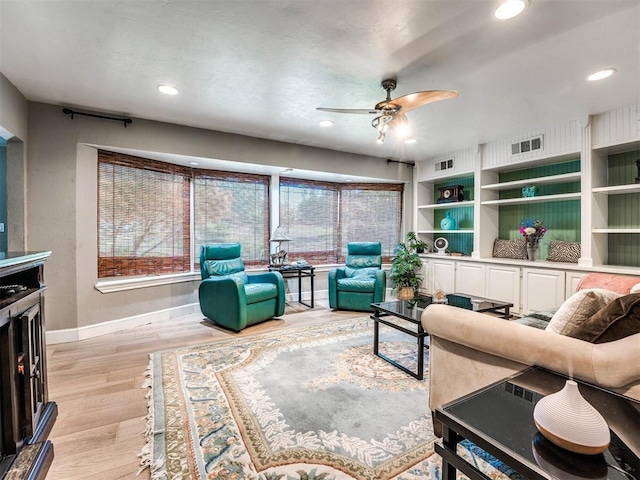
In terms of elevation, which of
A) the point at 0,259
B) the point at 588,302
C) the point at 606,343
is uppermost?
the point at 0,259

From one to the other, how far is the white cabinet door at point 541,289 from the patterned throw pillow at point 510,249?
0.56m

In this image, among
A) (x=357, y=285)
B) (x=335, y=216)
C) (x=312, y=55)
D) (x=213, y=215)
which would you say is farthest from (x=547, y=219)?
(x=213, y=215)

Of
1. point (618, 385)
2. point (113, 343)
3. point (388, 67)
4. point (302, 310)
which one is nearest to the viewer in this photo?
point (618, 385)

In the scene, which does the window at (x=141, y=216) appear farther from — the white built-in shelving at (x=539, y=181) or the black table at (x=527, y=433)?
the white built-in shelving at (x=539, y=181)

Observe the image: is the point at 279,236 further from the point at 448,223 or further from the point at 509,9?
the point at 509,9

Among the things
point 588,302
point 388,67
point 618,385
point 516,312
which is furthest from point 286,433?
point 516,312

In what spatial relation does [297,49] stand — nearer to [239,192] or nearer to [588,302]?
[588,302]

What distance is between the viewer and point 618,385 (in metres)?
1.16

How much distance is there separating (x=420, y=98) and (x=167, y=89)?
224 centimetres

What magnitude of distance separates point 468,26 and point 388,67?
24.9 inches

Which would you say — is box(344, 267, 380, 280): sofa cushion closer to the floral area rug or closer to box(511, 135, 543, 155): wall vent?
the floral area rug

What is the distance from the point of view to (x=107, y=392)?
7.54 ft

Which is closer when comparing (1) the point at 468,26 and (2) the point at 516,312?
(1) the point at 468,26

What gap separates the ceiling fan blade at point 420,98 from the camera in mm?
2215
